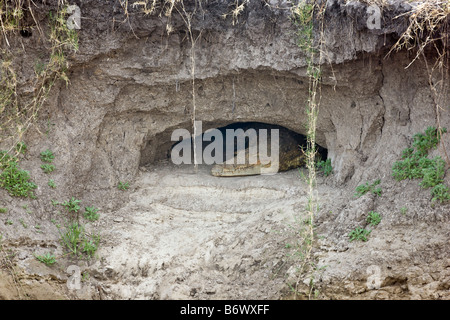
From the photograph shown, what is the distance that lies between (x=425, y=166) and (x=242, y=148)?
92.9 inches

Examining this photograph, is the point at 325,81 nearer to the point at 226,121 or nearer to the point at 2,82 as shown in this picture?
the point at 226,121

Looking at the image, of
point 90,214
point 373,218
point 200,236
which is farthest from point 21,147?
point 373,218

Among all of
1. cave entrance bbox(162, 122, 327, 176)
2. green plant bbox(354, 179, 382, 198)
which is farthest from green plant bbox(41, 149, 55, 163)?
green plant bbox(354, 179, 382, 198)

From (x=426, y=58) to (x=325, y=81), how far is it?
96 cm

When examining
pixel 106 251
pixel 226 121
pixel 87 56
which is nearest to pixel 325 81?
pixel 226 121

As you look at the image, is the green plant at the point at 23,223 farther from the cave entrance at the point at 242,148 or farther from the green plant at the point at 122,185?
the cave entrance at the point at 242,148

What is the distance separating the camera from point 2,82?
437 centimetres

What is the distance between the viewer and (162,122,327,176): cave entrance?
18.6ft

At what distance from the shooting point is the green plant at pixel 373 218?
4018mm

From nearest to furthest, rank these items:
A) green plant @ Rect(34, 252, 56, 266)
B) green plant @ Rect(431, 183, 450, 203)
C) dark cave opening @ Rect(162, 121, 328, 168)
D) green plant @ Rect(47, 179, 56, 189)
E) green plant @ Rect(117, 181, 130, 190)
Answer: green plant @ Rect(431, 183, 450, 203) < green plant @ Rect(34, 252, 56, 266) < green plant @ Rect(47, 179, 56, 189) < green plant @ Rect(117, 181, 130, 190) < dark cave opening @ Rect(162, 121, 328, 168)

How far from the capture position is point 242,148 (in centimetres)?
590

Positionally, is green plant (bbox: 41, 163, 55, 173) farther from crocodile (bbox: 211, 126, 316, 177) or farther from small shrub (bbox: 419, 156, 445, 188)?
small shrub (bbox: 419, 156, 445, 188)

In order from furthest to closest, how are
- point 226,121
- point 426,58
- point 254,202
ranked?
point 226,121 → point 254,202 → point 426,58

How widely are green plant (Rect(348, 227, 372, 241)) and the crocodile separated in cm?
164
